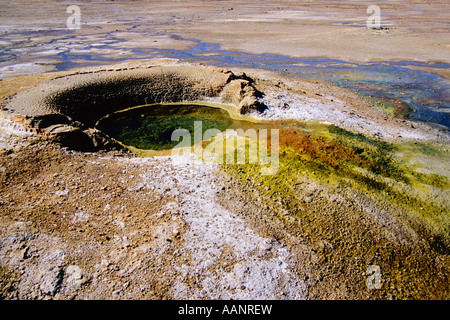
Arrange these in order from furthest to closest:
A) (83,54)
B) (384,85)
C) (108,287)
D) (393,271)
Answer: (83,54), (384,85), (393,271), (108,287)

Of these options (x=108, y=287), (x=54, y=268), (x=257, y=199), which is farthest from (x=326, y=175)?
(x=54, y=268)

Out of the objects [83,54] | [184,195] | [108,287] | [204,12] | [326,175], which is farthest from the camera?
[204,12]

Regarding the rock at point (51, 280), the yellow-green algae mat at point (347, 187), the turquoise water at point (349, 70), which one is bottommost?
the rock at point (51, 280)

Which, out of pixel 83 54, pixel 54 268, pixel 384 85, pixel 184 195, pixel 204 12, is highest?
pixel 204 12

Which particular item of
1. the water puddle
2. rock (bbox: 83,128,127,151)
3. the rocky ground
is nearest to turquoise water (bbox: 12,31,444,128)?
the water puddle

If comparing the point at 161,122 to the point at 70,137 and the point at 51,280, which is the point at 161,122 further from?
the point at 51,280

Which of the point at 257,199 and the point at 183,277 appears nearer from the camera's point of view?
the point at 183,277

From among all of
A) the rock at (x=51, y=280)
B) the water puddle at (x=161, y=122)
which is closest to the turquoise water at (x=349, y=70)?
the water puddle at (x=161, y=122)

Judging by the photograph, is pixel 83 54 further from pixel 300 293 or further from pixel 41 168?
pixel 300 293

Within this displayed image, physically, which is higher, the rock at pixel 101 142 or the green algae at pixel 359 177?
the rock at pixel 101 142

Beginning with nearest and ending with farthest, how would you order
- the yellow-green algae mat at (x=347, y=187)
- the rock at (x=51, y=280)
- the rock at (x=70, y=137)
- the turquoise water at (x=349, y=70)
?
the rock at (x=51, y=280) < the yellow-green algae mat at (x=347, y=187) < the rock at (x=70, y=137) < the turquoise water at (x=349, y=70)

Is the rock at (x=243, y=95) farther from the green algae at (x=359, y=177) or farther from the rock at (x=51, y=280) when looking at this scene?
the rock at (x=51, y=280)
